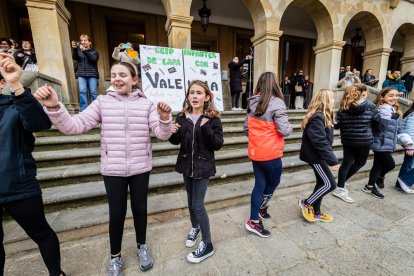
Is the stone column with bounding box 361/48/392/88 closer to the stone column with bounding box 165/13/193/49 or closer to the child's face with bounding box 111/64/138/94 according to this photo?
the stone column with bounding box 165/13/193/49

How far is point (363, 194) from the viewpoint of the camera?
3256 millimetres

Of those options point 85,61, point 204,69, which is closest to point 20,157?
point 85,61

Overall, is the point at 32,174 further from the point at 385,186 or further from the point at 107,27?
the point at 107,27

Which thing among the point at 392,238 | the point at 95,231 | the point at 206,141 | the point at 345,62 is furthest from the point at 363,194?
the point at 345,62

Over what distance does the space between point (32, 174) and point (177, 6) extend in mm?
4988

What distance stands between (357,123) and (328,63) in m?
5.34

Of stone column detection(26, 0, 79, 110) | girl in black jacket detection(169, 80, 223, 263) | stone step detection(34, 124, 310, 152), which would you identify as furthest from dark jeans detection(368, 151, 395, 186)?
stone column detection(26, 0, 79, 110)

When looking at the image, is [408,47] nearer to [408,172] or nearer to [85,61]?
[408,172]

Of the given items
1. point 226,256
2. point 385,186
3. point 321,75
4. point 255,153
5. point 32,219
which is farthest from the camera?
point 321,75

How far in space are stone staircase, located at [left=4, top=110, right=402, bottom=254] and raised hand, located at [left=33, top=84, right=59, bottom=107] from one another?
1.55 meters

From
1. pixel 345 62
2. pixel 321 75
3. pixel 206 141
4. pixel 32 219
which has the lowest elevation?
pixel 32 219

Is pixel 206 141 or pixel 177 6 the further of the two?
pixel 177 6

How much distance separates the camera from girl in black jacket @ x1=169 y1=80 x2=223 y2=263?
178cm

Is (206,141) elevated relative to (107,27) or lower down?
lower down
